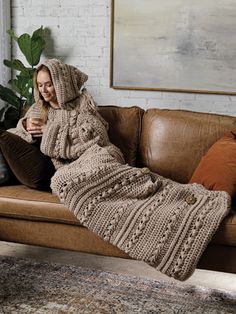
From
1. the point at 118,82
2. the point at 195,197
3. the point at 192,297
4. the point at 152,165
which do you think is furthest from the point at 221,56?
the point at 192,297

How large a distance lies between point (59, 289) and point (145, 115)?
1.18m

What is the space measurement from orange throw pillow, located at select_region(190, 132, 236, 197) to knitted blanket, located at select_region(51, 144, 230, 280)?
7cm

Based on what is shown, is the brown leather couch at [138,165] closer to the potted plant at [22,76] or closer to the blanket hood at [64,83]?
the blanket hood at [64,83]

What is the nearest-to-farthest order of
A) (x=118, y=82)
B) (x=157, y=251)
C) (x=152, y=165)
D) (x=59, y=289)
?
(x=157, y=251)
(x=59, y=289)
(x=152, y=165)
(x=118, y=82)

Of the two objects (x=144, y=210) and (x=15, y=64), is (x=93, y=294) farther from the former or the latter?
(x=15, y=64)

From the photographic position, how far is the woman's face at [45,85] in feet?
9.32

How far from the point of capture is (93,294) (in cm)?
250

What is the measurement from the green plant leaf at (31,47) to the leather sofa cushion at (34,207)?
62.6 inches

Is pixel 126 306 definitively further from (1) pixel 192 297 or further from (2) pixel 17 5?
(2) pixel 17 5

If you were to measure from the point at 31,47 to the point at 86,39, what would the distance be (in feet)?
1.55

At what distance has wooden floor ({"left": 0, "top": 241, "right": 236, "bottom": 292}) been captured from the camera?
276cm

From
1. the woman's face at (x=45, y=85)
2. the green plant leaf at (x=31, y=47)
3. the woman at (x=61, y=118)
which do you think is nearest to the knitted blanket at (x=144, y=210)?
the woman at (x=61, y=118)

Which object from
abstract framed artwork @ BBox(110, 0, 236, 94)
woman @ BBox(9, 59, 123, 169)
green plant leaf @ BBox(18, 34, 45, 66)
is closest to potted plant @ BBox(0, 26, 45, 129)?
green plant leaf @ BBox(18, 34, 45, 66)

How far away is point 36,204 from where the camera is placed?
8.15 feet
